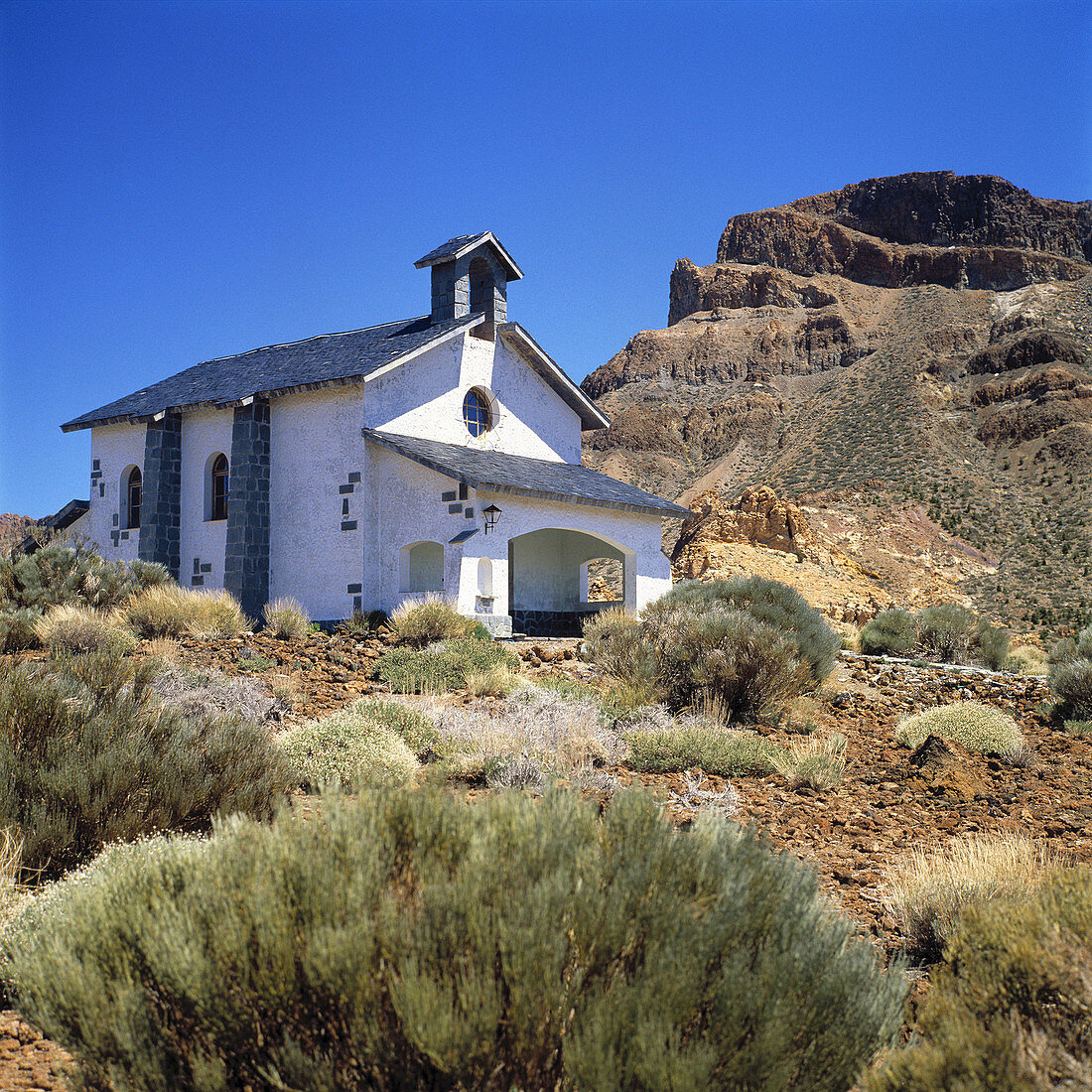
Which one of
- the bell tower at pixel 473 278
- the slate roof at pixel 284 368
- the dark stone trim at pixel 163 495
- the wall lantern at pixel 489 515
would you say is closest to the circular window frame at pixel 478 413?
the bell tower at pixel 473 278

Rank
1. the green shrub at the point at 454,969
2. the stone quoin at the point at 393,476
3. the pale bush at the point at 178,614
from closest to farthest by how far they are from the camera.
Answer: the green shrub at the point at 454,969, the pale bush at the point at 178,614, the stone quoin at the point at 393,476

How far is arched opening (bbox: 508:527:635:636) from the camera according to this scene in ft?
76.5

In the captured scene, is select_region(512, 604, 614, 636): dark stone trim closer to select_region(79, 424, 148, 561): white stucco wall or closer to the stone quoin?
the stone quoin

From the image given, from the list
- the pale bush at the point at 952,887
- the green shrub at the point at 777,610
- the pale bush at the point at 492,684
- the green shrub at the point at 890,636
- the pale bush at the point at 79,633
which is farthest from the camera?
the green shrub at the point at 890,636

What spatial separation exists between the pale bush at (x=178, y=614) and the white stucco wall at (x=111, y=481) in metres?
6.81

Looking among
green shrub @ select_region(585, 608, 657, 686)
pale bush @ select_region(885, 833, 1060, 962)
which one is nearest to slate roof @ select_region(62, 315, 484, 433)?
green shrub @ select_region(585, 608, 657, 686)

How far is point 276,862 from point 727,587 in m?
13.3

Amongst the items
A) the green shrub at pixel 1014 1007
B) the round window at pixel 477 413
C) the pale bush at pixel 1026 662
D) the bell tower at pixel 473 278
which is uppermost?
the bell tower at pixel 473 278

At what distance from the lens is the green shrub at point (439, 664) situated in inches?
494

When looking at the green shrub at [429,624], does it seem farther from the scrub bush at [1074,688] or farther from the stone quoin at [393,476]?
the scrub bush at [1074,688]

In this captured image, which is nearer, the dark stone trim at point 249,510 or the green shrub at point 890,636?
the dark stone trim at point 249,510

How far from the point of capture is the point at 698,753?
881 centimetres

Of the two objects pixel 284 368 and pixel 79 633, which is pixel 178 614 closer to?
pixel 79 633

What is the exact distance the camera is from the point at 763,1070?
2.64 metres
